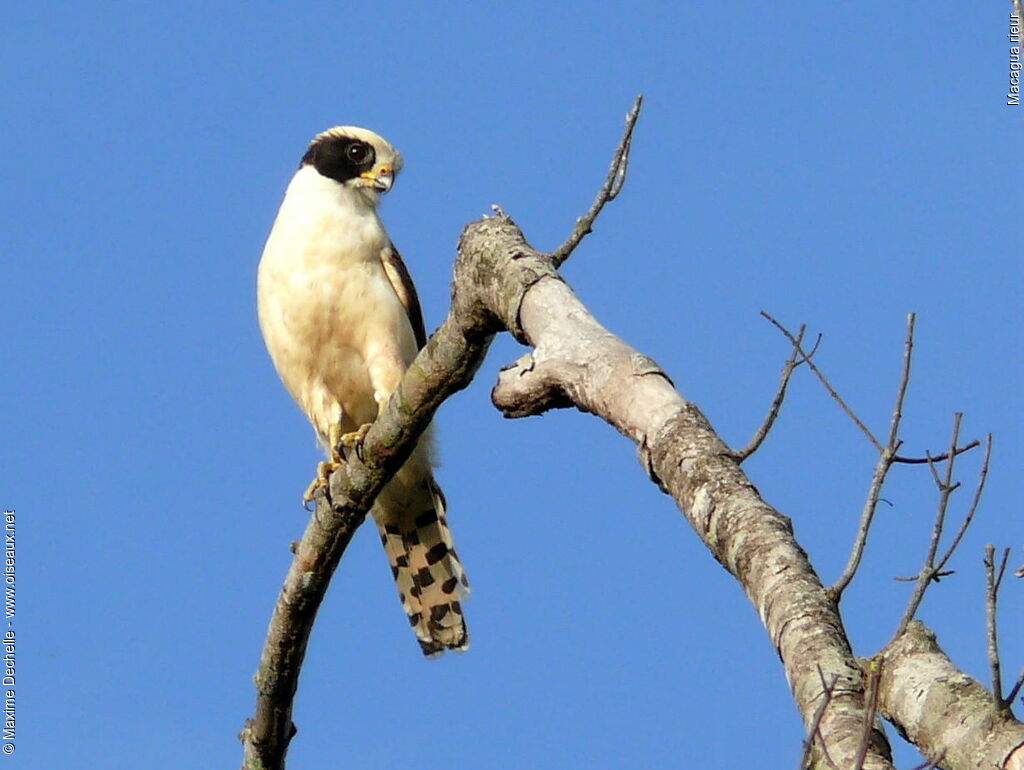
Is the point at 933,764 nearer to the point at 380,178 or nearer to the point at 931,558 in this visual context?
the point at 931,558

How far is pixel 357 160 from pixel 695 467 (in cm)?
381

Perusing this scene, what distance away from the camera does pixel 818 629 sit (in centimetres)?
259

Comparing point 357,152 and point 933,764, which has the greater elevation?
point 357,152

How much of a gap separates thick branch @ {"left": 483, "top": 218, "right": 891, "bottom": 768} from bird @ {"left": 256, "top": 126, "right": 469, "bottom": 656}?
1.92 meters

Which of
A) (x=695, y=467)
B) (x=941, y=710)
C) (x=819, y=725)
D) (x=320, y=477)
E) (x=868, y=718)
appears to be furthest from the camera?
(x=320, y=477)

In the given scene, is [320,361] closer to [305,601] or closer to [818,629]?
[305,601]

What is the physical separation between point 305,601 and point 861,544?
298 centimetres

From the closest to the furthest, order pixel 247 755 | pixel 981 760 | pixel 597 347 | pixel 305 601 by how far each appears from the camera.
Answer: pixel 981 760 → pixel 597 347 → pixel 305 601 → pixel 247 755

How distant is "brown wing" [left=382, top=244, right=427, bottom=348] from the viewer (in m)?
6.29

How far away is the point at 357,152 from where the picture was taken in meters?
6.60

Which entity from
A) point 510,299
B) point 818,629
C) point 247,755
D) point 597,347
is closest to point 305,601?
point 247,755

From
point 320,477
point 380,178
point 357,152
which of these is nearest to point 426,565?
point 320,477

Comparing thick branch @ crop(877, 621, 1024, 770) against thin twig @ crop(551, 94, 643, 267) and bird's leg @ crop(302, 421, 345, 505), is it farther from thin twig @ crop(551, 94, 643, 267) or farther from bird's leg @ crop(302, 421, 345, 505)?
bird's leg @ crop(302, 421, 345, 505)

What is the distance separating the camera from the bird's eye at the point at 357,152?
21.6 ft
